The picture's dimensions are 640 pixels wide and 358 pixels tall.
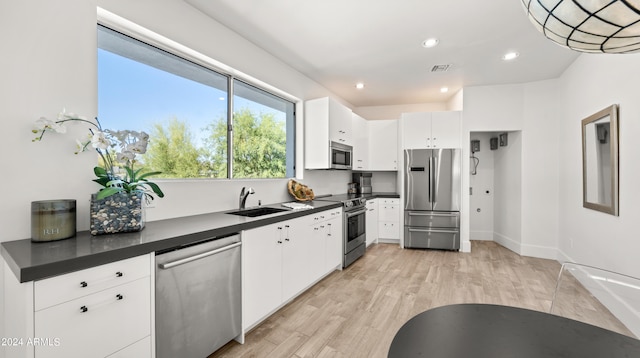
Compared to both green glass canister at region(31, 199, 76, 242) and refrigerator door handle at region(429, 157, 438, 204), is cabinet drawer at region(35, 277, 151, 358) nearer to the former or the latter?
green glass canister at region(31, 199, 76, 242)

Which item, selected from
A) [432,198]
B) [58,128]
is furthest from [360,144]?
[58,128]

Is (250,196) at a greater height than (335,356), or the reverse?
(250,196)

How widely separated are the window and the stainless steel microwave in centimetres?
91

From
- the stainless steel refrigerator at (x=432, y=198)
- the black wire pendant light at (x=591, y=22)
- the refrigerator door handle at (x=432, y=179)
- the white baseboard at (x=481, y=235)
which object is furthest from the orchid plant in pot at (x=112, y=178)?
the white baseboard at (x=481, y=235)

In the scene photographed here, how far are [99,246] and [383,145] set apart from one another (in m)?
Result: 4.71

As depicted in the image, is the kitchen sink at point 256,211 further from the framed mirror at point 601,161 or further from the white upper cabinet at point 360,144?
the framed mirror at point 601,161

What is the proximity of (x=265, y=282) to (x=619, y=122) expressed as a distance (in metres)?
3.46

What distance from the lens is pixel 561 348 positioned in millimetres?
816

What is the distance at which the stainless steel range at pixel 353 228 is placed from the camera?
12.1 ft

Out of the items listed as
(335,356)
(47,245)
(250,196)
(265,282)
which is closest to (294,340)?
(335,356)

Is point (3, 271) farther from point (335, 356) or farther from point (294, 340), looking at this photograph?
point (335, 356)

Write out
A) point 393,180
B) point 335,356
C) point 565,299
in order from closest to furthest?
point 565,299
point 335,356
point 393,180

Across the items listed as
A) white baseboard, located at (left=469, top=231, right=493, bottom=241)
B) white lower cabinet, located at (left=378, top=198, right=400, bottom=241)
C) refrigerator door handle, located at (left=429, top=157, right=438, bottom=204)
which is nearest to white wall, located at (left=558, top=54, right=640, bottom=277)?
white baseboard, located at (left=469, top=231, right=493, bottom=241)

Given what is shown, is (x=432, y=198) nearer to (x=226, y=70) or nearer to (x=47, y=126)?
(x=226, y=70)
